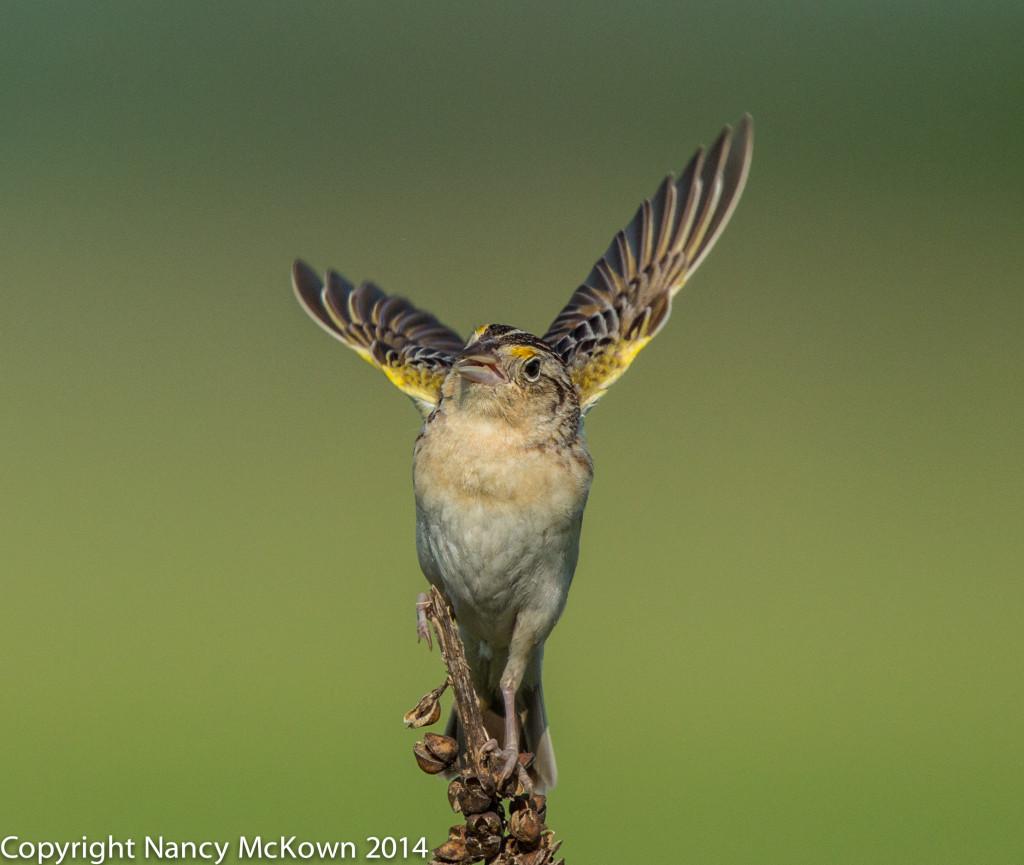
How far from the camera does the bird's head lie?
19.0 feet

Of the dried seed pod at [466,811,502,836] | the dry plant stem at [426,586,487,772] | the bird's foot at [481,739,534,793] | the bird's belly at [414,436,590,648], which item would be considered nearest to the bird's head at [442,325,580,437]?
the bird's belly at [414,436,590,648]

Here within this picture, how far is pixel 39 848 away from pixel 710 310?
11.6 m

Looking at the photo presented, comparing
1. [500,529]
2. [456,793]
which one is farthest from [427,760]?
[500,529]

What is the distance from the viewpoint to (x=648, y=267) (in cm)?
758

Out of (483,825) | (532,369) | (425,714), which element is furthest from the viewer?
(532,369)

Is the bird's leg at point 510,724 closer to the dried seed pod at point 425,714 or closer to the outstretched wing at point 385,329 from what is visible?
the dried seed pod at point 425,714

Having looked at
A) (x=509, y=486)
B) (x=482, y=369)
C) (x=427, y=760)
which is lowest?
(x=427, y=760)

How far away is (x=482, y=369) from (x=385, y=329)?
197cm

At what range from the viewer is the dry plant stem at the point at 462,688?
183 inches

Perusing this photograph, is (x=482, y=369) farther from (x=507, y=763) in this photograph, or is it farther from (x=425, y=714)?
(x=507, y=763)

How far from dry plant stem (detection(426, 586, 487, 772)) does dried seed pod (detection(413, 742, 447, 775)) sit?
11cm

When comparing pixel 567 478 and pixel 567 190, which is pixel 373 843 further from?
pixel 567 190

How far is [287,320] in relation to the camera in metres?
17.1

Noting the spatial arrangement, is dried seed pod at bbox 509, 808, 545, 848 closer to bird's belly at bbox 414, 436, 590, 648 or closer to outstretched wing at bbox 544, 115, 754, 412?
bird's belly at bbox 414, 436, 590, 648
